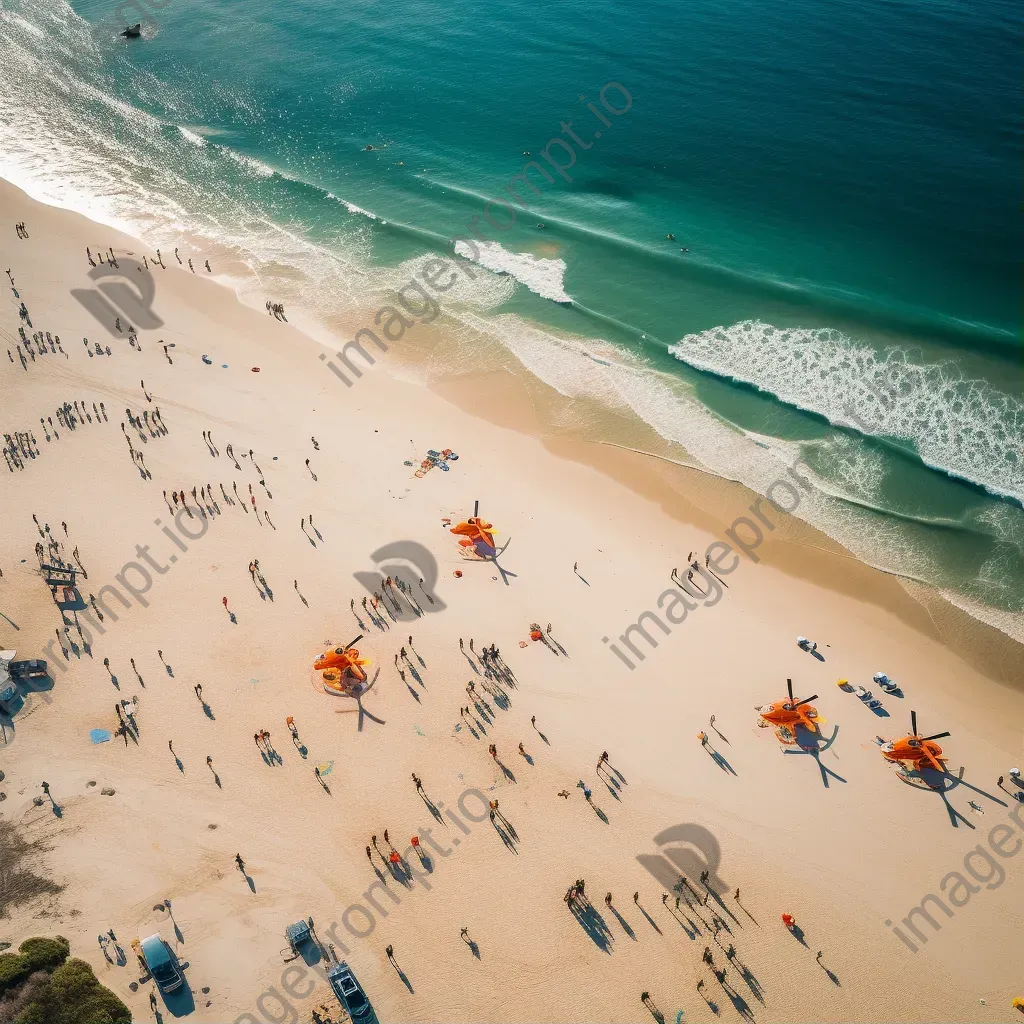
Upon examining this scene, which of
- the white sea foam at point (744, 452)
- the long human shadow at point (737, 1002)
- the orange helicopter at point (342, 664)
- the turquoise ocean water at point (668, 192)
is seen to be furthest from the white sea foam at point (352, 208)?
the long human shadow at point (737, 1002)

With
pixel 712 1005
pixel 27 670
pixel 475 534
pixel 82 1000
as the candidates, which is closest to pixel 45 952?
pixel 82 1000

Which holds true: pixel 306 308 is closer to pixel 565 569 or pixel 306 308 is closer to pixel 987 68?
pixel 565 569

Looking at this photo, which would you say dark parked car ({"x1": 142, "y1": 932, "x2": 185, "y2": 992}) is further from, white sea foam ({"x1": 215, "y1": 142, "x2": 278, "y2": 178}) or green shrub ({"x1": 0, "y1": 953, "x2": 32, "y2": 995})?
white sea foam ({"x1": 215, "y1": 142, "x2": 278, "y2": 178})

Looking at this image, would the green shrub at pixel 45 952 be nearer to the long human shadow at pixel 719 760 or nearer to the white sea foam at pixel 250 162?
the long human shadow at pixel 719 760

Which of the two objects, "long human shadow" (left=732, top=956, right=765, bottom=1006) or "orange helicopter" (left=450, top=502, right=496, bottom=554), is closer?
"long human shadow" (left=732, top=956, right=765, bottom=1006)

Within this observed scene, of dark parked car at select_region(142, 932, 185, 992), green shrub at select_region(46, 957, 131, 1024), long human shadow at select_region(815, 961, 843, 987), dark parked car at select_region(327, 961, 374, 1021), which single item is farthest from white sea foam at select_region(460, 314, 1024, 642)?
green shrub at select_region(46, 957, 131, 1024)

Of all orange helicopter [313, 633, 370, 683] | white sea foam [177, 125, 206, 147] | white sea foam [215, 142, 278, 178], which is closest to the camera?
orange helicopter [313, 633, 370, 683]

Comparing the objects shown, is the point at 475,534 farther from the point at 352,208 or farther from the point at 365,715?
the point at 352,208
